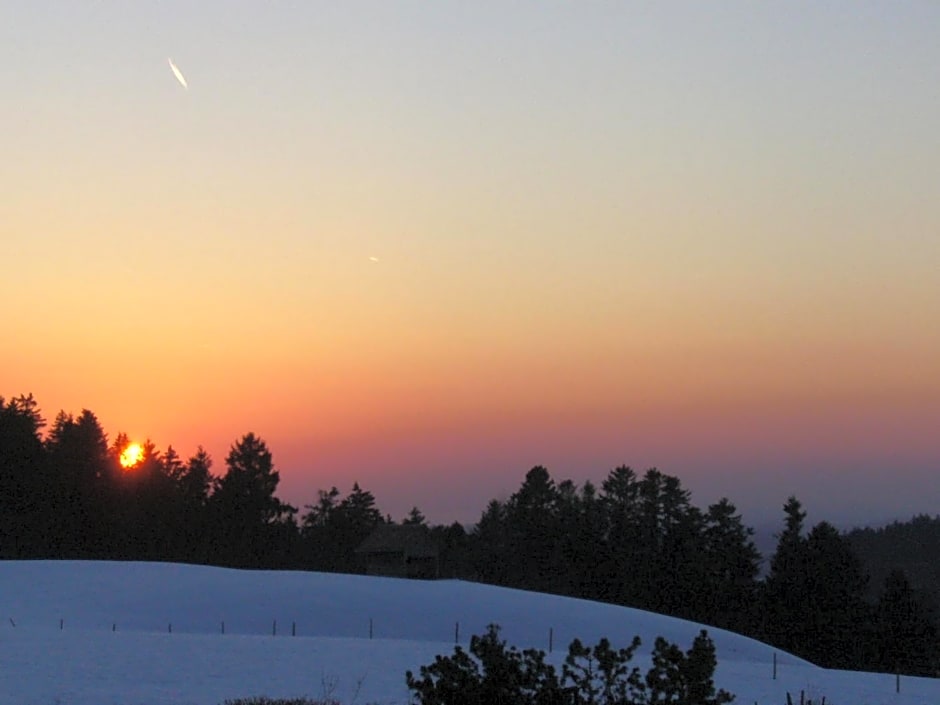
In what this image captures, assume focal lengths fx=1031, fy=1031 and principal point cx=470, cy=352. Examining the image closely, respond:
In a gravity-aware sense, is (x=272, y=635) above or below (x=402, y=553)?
below

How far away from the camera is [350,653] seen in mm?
37031

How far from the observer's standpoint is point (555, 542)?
92.9 meters

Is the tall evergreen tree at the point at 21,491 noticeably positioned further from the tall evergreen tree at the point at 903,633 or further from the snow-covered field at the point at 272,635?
the tall evergreen tree at the point at 903,633

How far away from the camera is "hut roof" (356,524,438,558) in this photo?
67562 millimetres

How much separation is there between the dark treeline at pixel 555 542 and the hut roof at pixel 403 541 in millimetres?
4327

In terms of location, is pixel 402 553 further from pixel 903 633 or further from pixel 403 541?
pixel 903 633

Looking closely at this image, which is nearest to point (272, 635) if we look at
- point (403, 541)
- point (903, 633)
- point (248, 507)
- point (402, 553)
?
point (402, 553)

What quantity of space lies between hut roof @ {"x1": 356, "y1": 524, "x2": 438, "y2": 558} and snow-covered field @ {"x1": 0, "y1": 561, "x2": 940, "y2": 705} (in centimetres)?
559

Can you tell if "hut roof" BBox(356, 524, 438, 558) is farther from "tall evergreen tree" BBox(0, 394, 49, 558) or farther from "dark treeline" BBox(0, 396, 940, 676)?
"tall evergreen tree" BBox(0, 394, 49, 558)

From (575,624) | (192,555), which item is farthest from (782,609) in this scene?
(192,555)

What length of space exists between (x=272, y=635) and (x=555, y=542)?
2033 inches

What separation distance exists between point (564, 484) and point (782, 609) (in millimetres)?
36216

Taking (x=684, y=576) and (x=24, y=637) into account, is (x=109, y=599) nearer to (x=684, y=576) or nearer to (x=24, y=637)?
(x=24, y=637)

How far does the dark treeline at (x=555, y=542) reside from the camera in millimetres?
72562
